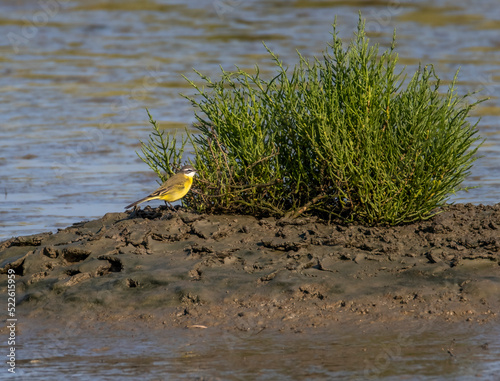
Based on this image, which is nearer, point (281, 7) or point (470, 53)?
point (470, 53)

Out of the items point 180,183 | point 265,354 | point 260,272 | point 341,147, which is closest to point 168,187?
point 180,183

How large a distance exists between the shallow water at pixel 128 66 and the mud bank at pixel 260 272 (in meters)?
2.69

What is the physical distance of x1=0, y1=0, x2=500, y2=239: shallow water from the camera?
12.6 m

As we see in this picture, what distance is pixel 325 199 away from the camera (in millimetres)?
8383

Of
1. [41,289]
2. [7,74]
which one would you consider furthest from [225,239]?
[7,74]

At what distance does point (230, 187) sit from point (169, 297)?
1.59 m

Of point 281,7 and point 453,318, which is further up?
point 281,7

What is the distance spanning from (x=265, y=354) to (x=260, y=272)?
128 cm

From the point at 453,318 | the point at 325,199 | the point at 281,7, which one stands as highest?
the point at 281,7

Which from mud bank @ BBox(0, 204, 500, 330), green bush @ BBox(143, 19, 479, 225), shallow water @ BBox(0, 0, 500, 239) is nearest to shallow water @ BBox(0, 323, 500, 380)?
mud bank @ BBox(0, 204, 500, 330)

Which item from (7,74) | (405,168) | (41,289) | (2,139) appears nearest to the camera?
(41,289)

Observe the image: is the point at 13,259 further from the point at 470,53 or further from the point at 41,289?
the point at 470,53

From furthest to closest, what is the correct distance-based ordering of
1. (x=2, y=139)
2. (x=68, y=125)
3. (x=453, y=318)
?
1. (x=68, y=125)
2. (x=2, y=139)
3. (x=453, y=318)

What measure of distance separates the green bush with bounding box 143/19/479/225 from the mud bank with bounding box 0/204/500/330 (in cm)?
23
